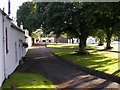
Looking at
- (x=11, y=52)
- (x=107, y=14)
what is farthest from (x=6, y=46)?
(x=107, y=14)

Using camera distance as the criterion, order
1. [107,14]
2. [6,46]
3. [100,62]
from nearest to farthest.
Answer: [6,46] < [107,14] < [100,62]

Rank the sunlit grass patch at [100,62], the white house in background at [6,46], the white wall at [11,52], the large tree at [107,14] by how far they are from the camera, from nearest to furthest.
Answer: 1. the white house in background at [6,46]
2. the white wall at [11,52]
3. the large tree at [107,14]
4. the sunlit grass patch at [100,62]

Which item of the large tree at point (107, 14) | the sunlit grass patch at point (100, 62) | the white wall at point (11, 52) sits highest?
the large tree at point (107, 14)

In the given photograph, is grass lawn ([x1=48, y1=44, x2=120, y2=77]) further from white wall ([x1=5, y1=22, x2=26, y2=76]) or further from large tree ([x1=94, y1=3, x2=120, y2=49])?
white wall ([x1=5, y1=22, x2=26, y2=76])

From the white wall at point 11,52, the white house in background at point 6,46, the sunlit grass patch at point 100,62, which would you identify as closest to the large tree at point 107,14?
the sunlit grass patch at point 100,62

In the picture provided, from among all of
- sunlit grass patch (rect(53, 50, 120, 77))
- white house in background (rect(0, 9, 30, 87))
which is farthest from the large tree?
white house in background (rect(0, 9, 30, 87))

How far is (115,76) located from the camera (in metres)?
20.2

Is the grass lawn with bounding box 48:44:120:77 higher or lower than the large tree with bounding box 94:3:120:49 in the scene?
lower

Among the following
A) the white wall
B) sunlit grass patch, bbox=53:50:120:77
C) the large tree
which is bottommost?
sunlit grass patch, bbox=53:50:120:77

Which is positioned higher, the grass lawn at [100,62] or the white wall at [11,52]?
the white wall at [11,52]

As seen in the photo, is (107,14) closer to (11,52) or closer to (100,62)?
(100,62)

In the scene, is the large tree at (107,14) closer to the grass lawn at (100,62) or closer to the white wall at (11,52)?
the grass lawn at (100,62)

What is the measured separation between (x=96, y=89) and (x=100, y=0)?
6.19m

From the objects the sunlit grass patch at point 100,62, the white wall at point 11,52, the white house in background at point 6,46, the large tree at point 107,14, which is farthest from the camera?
the sunlit grass patch at point 100,62
